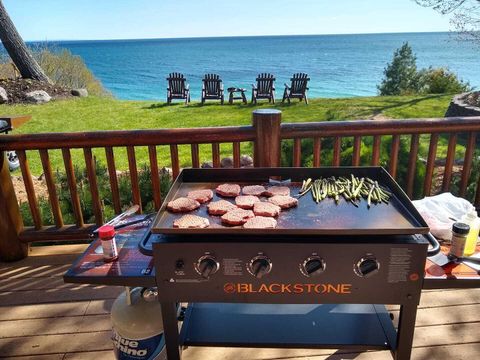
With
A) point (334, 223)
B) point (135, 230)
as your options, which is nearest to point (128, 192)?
point (135, 230)

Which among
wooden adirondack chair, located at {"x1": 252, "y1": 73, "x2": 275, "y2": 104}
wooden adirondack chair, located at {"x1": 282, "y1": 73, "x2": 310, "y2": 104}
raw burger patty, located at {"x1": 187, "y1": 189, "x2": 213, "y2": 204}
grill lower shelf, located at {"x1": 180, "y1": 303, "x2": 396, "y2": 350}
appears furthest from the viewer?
wooden adirondack chair, located at {"x1": 252, "y1": 73, "x2": 275, "y2": 104}

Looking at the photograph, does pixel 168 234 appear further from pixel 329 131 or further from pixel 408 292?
pixel 329 131

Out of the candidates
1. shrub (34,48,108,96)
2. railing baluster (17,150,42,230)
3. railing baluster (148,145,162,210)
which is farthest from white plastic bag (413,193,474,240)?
shrub (34,48,108,96)

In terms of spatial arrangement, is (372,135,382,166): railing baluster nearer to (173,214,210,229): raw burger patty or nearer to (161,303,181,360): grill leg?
(173,214,210,229): raw burger patty

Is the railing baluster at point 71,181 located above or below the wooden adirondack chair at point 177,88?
above

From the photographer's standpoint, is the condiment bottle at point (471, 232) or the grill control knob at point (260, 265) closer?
the grill control knob at point (260, 265)

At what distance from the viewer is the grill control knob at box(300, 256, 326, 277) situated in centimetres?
148

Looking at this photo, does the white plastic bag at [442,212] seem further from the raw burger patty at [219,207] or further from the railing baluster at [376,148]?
the raw burger patty at [219,207]

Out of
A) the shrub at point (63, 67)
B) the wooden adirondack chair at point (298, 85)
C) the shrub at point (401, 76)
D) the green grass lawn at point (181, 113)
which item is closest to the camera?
the green grass lawn at point (181, 113)

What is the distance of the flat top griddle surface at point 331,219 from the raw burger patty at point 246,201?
0.05 m

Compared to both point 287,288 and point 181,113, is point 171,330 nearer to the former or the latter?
point 287,288

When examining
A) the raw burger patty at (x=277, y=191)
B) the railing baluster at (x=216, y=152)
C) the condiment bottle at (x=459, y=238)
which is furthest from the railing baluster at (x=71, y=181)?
the condiment bottle at (x=459, y=238)

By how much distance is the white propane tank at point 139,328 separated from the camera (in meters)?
1.87

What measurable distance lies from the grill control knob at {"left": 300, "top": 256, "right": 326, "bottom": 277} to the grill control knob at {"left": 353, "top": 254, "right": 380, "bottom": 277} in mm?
131
